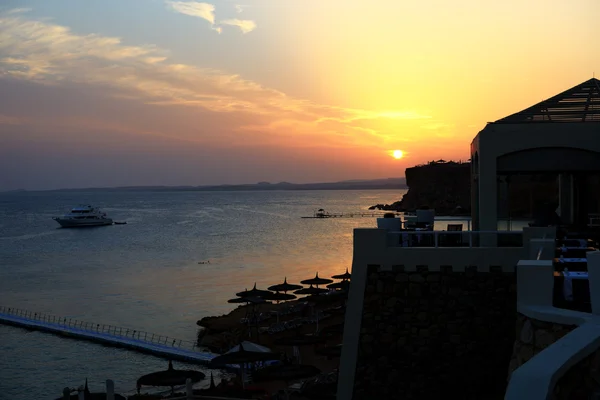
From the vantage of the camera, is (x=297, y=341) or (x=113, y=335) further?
(x=113, y=335)

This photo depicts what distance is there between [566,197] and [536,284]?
11.2 m

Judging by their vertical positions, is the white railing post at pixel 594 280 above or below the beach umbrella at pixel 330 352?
above

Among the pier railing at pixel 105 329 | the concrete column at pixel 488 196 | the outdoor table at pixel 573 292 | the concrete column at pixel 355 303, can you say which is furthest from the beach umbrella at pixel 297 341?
the outdoor table at pixel 573 292

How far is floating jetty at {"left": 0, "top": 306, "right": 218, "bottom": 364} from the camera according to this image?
35034 mm

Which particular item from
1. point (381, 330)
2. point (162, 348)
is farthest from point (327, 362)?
point (381, 330)

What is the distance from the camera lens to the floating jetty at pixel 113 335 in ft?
115

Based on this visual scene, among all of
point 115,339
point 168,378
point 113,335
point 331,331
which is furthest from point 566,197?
point 113,335

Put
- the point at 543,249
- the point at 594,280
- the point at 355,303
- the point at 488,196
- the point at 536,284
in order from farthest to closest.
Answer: the point at 488,196
the point at 355,303
the point at 543,249
the point at 536,284
the point at 594,280

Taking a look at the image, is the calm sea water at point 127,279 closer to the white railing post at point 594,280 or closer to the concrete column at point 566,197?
the concrete column at point 566,197

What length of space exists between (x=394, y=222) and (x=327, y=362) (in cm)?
1400

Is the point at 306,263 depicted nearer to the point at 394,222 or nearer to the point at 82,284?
the point at 82,284

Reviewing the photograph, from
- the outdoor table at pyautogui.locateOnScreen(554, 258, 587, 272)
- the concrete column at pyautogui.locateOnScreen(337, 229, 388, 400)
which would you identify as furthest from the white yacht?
the outdoor table at pyautogui.locateOnScreen(554, 258, 587, 272)

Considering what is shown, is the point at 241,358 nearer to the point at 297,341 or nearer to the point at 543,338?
the point at 297,341

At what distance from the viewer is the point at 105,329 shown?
149ft
